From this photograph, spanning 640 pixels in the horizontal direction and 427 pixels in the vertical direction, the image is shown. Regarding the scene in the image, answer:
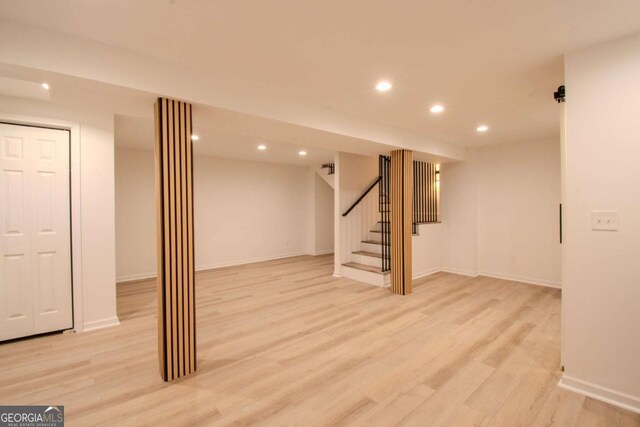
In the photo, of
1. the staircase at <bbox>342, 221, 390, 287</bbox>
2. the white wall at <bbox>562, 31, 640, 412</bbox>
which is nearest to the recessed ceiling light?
the white wall at <bbox>562, 31, 640, 412</bbox>

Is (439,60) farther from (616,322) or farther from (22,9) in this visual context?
(22,9)

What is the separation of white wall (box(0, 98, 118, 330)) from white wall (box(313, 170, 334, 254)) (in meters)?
5.09

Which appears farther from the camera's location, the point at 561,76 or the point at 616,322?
the point at 561,76

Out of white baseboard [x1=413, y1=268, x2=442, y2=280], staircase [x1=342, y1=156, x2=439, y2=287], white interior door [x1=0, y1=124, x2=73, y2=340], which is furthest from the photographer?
white baseboard [x1=413, y1=268, x2=442, y2=280]

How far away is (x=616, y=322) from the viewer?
1.89 metres

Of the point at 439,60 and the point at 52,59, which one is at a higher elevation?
the point at 439,60

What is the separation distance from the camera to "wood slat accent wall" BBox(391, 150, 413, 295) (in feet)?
14.1

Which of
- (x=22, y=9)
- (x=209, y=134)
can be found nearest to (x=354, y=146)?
(x=209, y=134)

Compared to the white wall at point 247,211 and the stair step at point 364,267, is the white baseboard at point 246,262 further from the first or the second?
the stair step at point 364,267

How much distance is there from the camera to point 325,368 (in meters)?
2.35

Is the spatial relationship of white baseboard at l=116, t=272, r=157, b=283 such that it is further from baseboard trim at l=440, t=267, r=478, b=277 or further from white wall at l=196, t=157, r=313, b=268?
baseboard trim at l=440, t=267, r=478, b=277

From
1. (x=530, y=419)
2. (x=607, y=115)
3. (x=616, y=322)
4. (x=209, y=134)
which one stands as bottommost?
(x=530, y=419)

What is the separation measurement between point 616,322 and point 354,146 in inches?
123

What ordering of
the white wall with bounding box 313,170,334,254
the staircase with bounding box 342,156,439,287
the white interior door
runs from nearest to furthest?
the white interior door → the staircase with bounding box 342,156,439,287 → the white wall with bounding box 313,170,334,254
